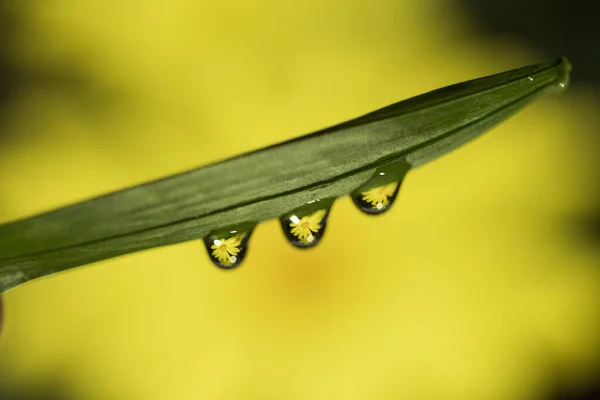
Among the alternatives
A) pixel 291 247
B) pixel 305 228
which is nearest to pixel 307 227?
pixel 305 228

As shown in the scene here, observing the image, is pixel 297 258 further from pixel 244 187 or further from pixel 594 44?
pixel 244 187

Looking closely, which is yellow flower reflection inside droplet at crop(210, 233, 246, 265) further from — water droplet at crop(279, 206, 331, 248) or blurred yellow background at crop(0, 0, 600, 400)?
blurred yellow background at crop(0, 0, 600, 400)

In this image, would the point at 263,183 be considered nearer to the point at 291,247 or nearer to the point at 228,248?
the point at 228,248

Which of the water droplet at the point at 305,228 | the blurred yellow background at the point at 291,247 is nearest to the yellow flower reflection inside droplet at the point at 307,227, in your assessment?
the water droplet at the point at 305,228

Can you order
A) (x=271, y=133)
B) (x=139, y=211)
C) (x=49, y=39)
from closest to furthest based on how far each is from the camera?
(x=139, y=211) < (x=49, y=39) < (x=271, y=133)

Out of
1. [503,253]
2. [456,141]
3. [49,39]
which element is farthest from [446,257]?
[456,141]

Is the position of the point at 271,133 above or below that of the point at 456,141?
above

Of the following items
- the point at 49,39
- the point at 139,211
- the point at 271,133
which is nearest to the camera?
the point at 139,211

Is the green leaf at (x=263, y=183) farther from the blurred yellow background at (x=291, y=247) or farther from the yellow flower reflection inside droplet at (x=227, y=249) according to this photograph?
the blurred yellow background at (x=291, y=247)
